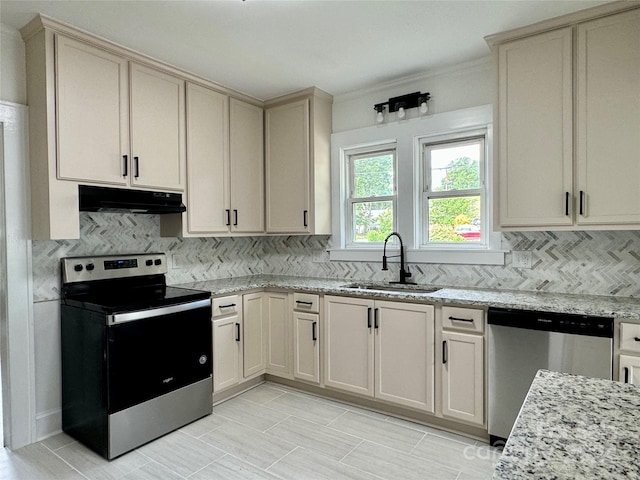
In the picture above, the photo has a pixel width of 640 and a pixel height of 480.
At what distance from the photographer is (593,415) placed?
88 centimetres

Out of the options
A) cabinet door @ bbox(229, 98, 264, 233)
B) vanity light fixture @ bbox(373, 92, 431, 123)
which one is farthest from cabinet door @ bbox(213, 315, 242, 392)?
vanity light fixture @ bbox(373, 92, 431, 123)

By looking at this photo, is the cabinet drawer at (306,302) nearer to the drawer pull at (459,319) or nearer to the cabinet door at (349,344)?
the cabinet door at (349,344)

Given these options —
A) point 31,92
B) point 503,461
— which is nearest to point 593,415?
point 503,461

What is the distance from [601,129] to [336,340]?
2.24 m

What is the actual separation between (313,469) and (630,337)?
184 cm

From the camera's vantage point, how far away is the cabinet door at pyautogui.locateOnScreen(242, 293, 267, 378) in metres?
3.31

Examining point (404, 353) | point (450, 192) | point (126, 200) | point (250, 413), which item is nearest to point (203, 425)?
point (250, 413)

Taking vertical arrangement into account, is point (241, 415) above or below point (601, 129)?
below

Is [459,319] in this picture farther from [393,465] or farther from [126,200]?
[126,200]

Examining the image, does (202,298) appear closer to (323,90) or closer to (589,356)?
(323,90)

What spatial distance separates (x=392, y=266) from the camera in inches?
135

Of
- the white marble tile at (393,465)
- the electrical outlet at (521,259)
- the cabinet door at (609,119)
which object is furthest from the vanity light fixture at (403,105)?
the white marble tile at (393,465)

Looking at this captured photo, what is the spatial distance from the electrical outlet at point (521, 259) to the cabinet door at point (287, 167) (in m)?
1.72

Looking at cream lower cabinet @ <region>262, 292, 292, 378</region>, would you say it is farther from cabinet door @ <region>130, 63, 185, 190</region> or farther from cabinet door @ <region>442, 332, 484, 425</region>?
cabinet door @ <region>442, 332, 484, 425</region>
